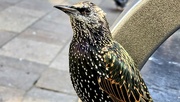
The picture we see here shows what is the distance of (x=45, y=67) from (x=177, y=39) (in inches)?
87.6

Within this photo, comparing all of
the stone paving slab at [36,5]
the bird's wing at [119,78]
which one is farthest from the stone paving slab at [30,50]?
the bird's wing at [119,78]

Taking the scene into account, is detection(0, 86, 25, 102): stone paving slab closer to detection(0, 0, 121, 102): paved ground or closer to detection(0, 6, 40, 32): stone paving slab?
detection(0, 0, 121, 102): paved ground

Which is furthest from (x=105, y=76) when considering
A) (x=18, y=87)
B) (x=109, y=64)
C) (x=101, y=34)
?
(x=18, y=87)

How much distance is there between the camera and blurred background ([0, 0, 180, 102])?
7.80ft

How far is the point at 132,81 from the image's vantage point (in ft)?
5.17

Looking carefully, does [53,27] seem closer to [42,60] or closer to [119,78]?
[42,60]

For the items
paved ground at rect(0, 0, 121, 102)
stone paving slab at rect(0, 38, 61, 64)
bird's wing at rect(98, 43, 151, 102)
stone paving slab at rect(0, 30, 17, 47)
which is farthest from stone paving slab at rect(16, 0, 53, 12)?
bird's wing at rect(98, 43, 151, 102)

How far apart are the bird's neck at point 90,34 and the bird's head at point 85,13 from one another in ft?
0.06

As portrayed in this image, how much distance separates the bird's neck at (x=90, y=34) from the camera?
4.80 ft

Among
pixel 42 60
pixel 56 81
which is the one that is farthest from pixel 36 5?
pixel 56 81

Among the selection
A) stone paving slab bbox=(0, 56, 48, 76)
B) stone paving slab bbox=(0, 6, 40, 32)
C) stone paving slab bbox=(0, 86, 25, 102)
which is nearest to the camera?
stone paving slab bbox=(0, 86, 25, 102)

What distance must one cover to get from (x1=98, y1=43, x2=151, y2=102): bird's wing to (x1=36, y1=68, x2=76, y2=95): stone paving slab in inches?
99.2

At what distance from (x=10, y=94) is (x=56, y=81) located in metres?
0.63

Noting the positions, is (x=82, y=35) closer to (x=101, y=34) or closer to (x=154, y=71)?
(x=101, y=34)
